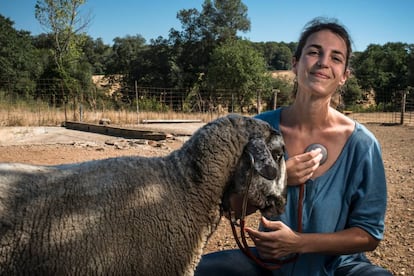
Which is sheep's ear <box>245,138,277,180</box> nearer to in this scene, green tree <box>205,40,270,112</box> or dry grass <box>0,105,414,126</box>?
dry grass <box>0,105,414,126</box>

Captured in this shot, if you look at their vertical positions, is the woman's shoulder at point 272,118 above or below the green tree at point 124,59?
below

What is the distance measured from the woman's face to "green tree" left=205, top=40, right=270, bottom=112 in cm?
3227

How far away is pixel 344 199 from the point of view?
100 inches

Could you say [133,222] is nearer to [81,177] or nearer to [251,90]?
[81,177]

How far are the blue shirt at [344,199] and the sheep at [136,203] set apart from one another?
0.78 feet

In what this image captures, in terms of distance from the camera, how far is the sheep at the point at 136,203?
195 cm

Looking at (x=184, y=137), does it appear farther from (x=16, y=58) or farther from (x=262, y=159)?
(x=16, y=58)

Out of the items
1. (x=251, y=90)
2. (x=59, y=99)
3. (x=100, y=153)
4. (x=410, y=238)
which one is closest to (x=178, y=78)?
A: (x=251, y=90)

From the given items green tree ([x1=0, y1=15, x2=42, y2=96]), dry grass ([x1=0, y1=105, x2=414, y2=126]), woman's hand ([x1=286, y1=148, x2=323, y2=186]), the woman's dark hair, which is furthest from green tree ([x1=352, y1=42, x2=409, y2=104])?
woman's hand ([x1=286, y1=148, x2=323, y2=186])

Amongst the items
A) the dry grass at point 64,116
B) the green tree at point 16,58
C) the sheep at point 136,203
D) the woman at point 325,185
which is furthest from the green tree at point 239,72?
the sheep at point 136,203

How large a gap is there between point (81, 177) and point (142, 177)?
342 mm

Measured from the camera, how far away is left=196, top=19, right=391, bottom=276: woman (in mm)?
2430

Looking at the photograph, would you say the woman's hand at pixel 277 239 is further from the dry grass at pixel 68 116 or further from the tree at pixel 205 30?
the tree at pixel 205 30

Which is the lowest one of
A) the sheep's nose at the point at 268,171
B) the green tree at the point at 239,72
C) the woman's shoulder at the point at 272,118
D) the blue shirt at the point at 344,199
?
the blue shirt at the point at 344,199
